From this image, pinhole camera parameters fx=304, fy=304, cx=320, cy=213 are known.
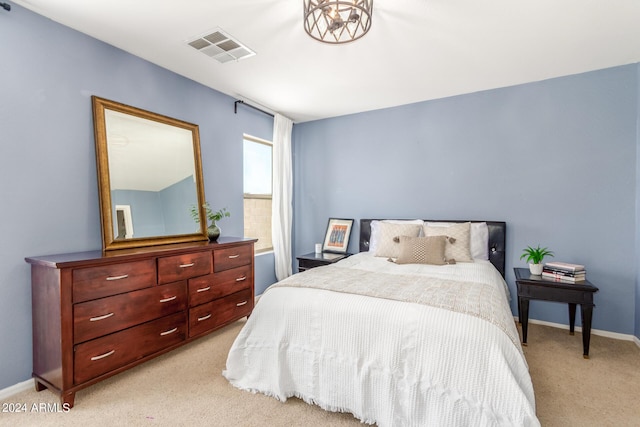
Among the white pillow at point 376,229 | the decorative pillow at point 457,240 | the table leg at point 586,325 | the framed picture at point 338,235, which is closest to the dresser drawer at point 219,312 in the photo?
the framed picture at point 338,235

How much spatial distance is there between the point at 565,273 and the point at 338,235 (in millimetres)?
2480

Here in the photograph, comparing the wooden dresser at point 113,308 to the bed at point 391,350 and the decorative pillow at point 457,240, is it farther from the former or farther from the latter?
the decorative pillow at point 457,240

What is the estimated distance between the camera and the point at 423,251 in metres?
2.92

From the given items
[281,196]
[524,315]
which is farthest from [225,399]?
[281,196]

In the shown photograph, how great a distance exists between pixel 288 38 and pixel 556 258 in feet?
10.9

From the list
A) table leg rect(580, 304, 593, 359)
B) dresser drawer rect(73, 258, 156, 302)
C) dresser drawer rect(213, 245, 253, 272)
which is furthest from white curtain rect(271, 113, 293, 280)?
table leg rect(580, 304, 593, 359)

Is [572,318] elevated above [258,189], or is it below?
below

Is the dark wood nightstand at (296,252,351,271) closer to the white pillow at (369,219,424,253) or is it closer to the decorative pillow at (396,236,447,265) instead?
the white pillow at (369,219,424,253)

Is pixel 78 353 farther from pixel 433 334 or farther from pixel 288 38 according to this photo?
pixel 288 38

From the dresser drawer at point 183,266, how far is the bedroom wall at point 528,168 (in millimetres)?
2137

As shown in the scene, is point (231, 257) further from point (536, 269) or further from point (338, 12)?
point (536, 269)

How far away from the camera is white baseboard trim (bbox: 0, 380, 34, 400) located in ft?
6.39

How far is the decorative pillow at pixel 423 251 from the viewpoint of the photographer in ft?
9.47

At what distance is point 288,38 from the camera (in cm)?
237
